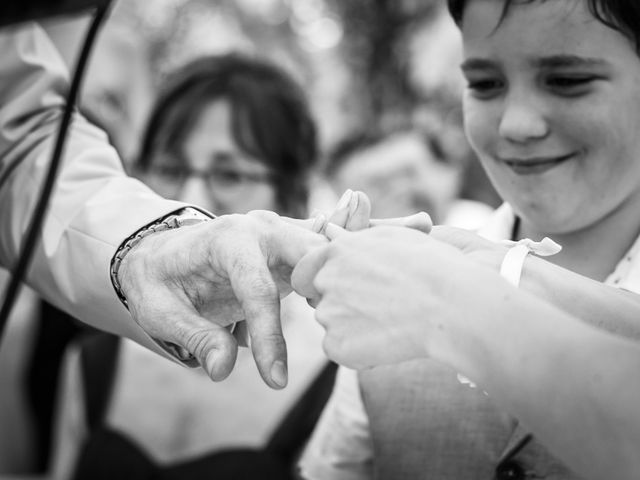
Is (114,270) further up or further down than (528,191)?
further down

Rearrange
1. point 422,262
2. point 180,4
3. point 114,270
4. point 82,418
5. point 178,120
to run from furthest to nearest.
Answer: point 180,4 → point 178,120 → point 82,418 → point 114,270 → point 422,262

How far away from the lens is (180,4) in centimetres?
785

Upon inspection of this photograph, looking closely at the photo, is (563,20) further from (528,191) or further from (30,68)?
(30,68)

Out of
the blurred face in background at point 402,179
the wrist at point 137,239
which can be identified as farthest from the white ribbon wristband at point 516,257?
the blurred face in background at point 402,179

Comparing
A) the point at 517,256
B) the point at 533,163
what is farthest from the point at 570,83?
the point at 517,256

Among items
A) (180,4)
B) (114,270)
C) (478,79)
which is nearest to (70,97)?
(114,270)

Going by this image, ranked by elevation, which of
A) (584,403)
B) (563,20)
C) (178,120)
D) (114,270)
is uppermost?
(563,20)

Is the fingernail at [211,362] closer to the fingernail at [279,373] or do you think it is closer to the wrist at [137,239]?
the fingernail at [279,373]

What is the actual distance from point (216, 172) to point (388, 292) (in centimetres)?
138

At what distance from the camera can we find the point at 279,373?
0.92m

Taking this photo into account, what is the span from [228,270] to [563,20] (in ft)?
2.16

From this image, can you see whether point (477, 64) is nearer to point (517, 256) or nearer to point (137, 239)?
point (517, 256)

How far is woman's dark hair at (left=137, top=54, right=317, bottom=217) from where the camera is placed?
7.18ft

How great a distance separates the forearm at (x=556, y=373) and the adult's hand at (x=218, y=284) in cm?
26
